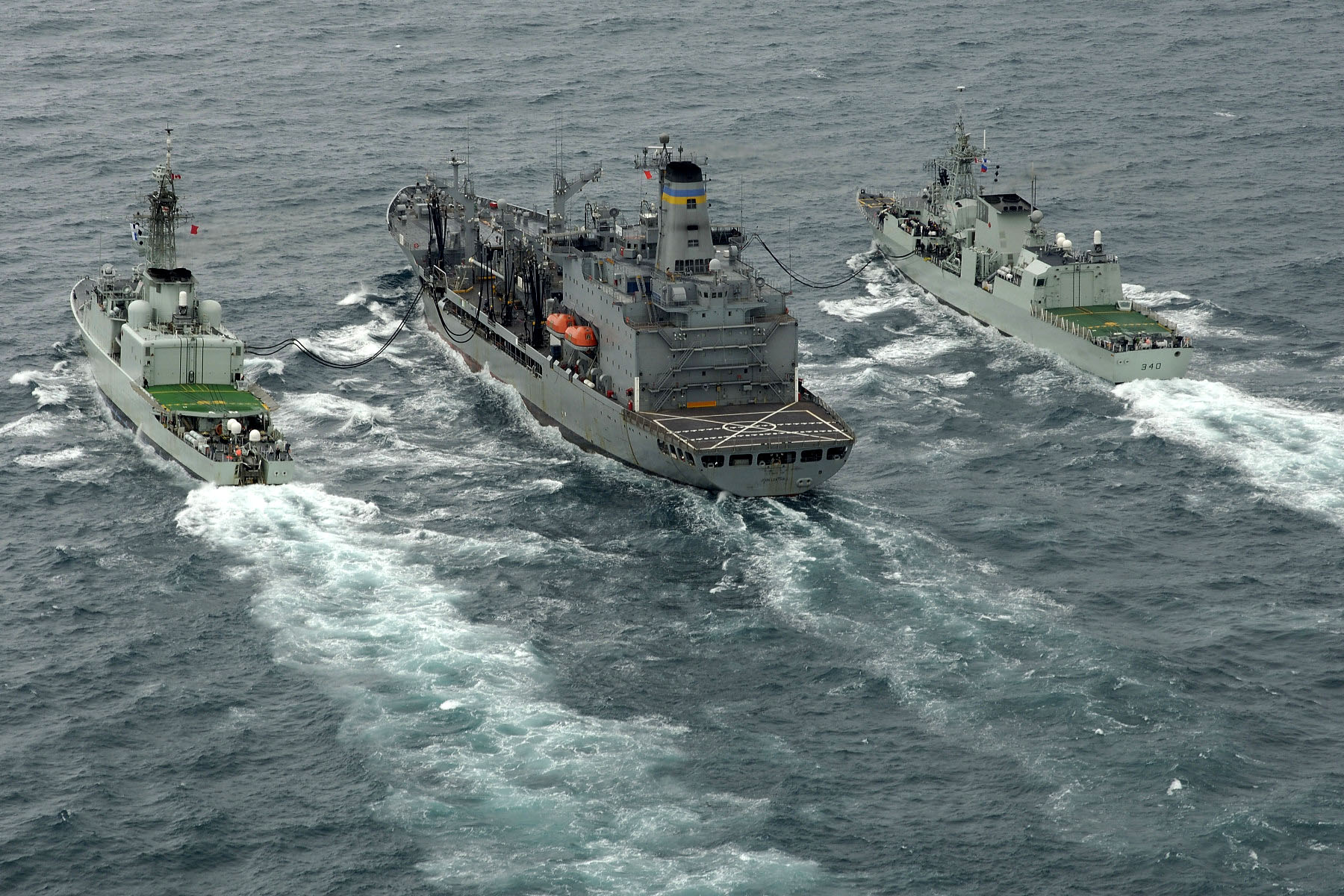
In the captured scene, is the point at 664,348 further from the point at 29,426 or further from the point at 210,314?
the point at 29,426

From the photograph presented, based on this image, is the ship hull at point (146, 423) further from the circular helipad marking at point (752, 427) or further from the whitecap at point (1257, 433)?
the whitecap at point (1257, 433)

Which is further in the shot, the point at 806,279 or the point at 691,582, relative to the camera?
the point at 806,279

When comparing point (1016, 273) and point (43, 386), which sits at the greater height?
point (1016, 273)

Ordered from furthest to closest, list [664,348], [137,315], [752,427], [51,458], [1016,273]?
[1016,273] < [137,315] < [664,348] < [51,458] < [752,427]

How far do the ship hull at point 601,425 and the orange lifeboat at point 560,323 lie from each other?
227cm

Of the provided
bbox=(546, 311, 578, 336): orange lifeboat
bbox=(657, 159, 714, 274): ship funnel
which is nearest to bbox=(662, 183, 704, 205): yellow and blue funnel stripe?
bbox=(657, 159, 714, 274): ship funnel

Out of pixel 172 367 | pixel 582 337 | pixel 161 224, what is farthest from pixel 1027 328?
pixel 161 224

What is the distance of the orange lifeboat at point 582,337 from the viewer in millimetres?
101500

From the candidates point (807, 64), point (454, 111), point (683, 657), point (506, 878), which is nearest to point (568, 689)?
point (683, 657)

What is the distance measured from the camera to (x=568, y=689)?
71500 mm

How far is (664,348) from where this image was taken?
3797 inches

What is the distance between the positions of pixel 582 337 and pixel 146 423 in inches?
972

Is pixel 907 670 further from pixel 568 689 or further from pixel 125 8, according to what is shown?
pixel 125 8

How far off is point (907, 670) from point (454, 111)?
101 m
